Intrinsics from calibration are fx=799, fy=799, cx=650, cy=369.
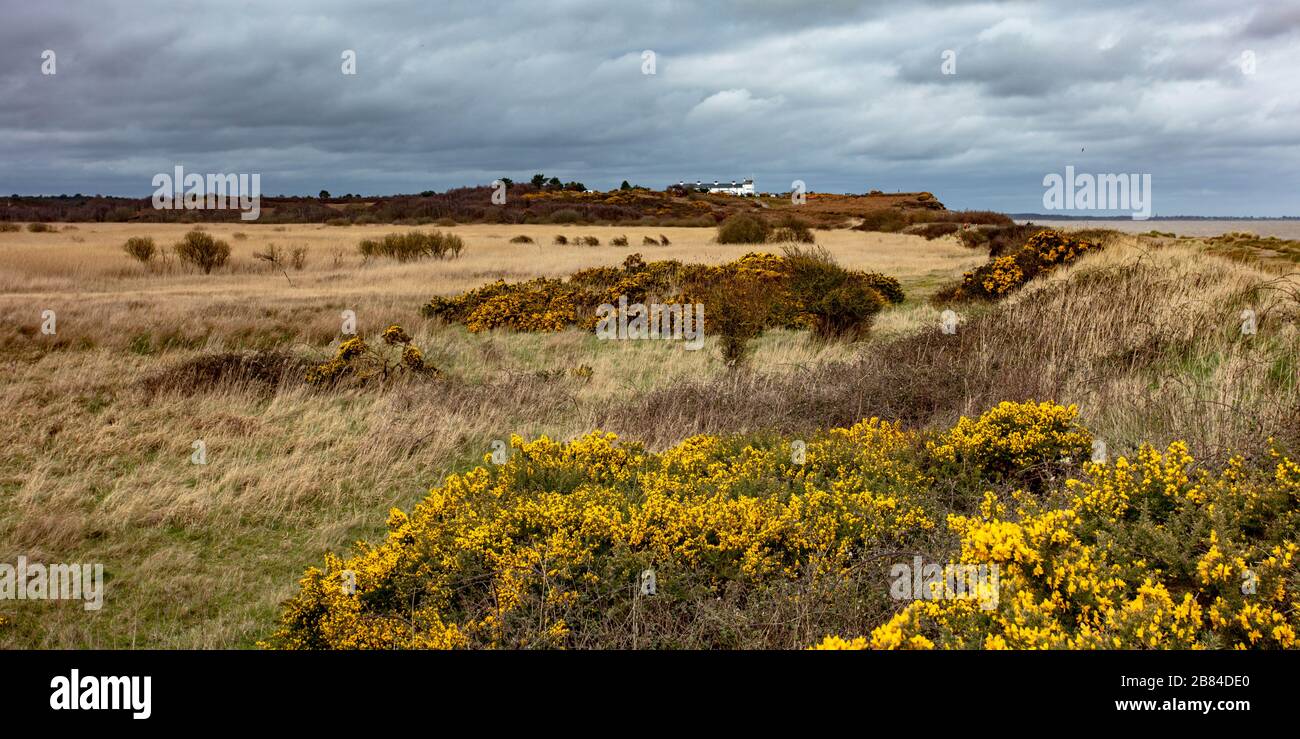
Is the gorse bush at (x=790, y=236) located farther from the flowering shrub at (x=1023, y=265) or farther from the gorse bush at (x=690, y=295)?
the flowering shrub at (x=1023, y=265)

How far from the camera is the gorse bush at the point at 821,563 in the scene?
312cm

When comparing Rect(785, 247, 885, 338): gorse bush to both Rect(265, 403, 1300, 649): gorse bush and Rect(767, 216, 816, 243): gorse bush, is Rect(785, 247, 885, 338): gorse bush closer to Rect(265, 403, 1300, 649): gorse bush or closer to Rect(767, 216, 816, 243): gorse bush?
Rect(265, 403, 1300, 649): gorse bush

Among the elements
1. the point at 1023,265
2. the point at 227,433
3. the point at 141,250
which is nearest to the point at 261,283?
the point at 141,250

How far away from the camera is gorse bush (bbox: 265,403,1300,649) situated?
123 inches

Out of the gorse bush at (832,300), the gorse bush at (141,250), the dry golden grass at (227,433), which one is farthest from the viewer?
the gorse bush at (141,250)

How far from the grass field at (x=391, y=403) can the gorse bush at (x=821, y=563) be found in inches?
45.2

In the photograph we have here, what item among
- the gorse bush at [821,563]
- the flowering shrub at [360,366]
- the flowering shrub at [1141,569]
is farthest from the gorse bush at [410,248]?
the flowering shrub at [1141,569]

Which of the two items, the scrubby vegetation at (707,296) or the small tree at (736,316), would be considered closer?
the small tree at (736,316)

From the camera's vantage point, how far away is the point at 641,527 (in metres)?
4.37

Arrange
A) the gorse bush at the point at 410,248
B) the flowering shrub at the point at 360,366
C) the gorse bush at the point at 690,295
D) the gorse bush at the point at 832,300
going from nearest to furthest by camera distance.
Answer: the flowering shrub at the point at 360,366, the gorse bush at the point at 832,300, the gorse bush at the point at 690,295, the gorse bush at the point at 410,248

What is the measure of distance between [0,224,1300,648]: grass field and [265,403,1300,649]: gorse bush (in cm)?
115

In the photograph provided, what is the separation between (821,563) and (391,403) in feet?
21.2
